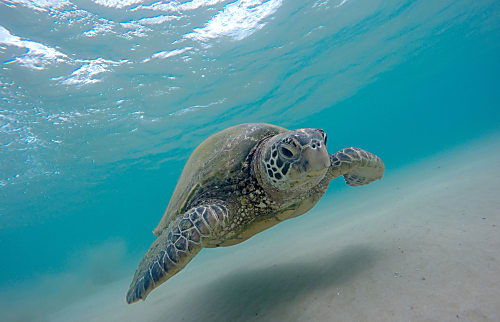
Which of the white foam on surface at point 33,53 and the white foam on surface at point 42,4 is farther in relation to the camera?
the white foam on surface at point 33,53

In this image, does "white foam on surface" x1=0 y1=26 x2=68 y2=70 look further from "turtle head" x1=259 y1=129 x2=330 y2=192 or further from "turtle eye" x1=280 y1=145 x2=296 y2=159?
"turtle eye" x1=280 y1=145 x2=296 y2=159

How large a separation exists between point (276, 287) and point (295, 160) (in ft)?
6.95

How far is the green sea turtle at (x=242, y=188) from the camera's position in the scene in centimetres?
284

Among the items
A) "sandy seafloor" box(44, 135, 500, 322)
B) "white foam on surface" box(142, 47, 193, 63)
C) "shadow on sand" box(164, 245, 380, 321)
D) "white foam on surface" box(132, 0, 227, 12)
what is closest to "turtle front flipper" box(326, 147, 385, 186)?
"sandy seafloor" box(44, 135, 500, 322)

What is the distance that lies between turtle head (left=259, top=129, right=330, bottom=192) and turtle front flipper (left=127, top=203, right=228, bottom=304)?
2.97 feet

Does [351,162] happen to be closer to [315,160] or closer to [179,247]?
[315,160]

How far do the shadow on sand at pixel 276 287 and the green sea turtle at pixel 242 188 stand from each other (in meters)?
0.91

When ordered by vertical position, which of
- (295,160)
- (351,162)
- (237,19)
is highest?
(237,19)

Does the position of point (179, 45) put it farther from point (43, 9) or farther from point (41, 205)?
point (41, 205)

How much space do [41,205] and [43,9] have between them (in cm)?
3233

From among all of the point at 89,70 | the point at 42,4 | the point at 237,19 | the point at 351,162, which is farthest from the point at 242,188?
the point at 89,70

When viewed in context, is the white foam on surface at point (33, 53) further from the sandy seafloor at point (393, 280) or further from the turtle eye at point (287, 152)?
the turtle eye at point (287, 152)

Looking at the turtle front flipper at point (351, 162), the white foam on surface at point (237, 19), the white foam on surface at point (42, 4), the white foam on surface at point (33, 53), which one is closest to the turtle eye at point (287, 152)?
the turtle front flipper at point (351, 162)

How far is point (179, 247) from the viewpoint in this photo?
2887mm
